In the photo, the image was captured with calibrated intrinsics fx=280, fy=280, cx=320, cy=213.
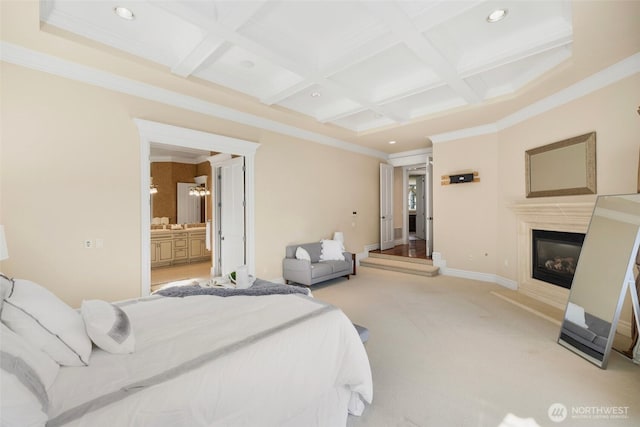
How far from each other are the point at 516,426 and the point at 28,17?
15.9 feet

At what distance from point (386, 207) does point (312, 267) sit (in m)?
3.68

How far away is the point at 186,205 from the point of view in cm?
814

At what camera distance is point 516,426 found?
5.97ft

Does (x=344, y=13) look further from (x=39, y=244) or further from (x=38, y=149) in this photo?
(x=39, y=244)

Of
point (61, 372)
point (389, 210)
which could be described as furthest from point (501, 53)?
point (389, 210)

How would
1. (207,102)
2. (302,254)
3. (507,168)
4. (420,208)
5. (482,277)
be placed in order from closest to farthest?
1. (207,102)
2. (507,168)
3. (302,254)
4. (482,277)
5. (420,208)

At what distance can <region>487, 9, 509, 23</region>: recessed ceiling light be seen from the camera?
103 inches

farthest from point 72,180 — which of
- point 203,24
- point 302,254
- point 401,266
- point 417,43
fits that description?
point 401,266

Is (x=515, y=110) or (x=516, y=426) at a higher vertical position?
(x=515, y=110)

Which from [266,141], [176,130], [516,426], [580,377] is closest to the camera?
[516,426]

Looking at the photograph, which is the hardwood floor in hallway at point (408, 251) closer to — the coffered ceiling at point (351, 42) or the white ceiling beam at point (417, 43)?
the coffered ceiling at point (351, 42)

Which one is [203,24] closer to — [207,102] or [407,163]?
[207,102]

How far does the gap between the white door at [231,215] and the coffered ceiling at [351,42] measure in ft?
4.75

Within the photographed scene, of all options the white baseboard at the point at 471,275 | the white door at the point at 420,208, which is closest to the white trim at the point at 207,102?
the white baseboard at the point at 471,275
